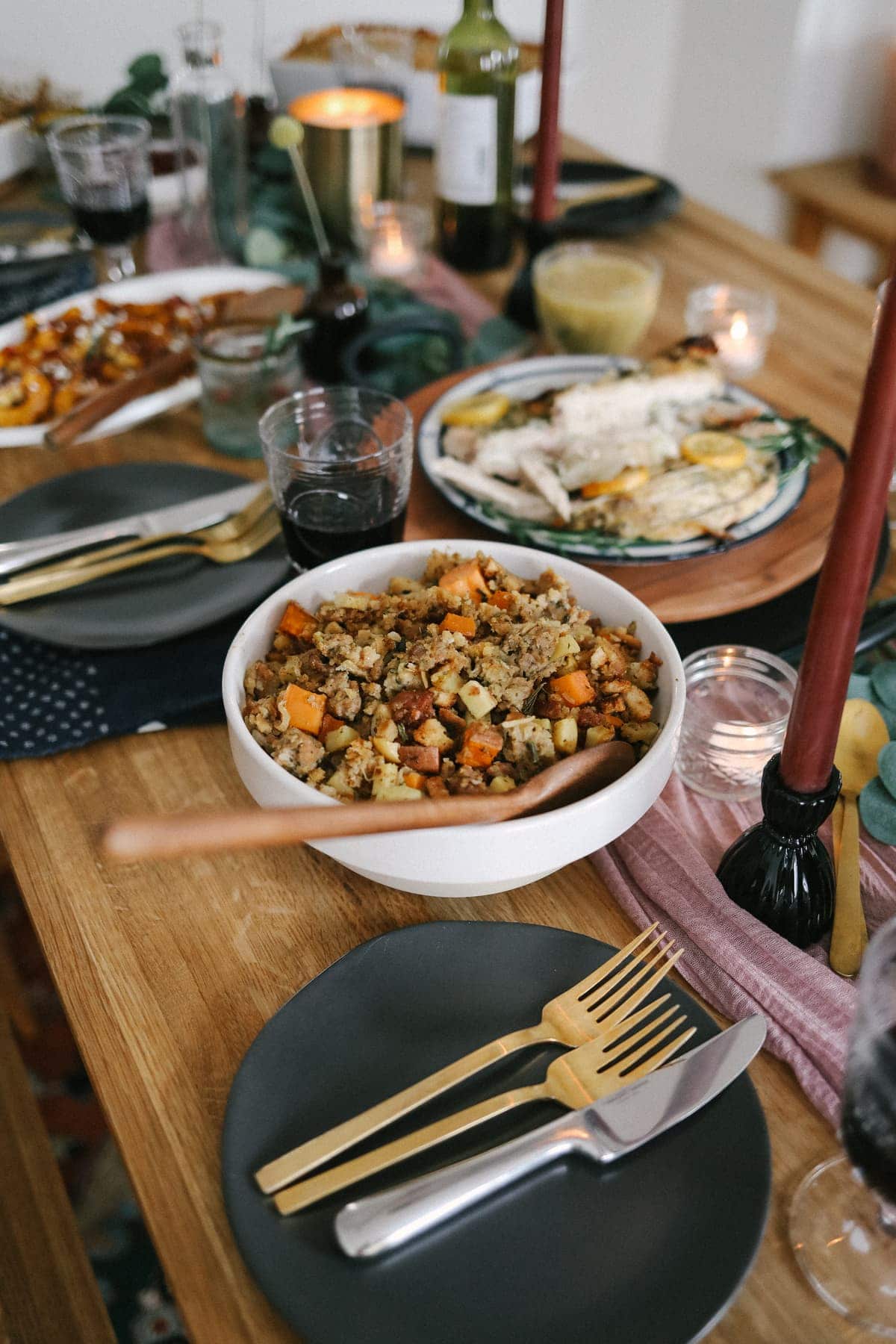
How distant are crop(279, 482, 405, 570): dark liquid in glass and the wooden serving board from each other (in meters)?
0.09

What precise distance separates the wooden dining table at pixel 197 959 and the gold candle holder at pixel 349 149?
3.70 feet

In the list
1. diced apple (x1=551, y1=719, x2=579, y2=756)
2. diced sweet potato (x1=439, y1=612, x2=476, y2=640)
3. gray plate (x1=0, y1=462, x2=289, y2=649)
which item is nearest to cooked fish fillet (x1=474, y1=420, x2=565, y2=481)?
gray plate (x1=0, y1=462, x2=289, y2=649)

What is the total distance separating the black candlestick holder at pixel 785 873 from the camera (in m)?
0.79

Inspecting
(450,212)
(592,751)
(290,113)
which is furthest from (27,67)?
(592,751)

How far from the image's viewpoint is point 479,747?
0.81 m

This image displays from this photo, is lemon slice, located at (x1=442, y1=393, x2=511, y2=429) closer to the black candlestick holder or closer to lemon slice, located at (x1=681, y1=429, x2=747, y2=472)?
lemon slice, located at (x1=681, y1=429, x2=747, y2=472)

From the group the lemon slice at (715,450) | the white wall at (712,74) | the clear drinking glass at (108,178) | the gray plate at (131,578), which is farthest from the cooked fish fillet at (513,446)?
the white wall at (712,74)

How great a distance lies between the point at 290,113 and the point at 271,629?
51.0 inches

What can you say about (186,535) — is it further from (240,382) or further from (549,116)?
(549,116)

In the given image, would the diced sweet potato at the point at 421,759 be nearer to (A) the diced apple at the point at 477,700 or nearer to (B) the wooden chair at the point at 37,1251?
(A) the diced apple at the point at 477,700

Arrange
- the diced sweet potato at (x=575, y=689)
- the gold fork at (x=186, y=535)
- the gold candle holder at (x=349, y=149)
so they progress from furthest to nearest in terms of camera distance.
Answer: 1. the gold candle holder at (x=349, y=149)
2. the gold fork at (x=186, y=535)
3. the diced sweet potato at (x=575, y=689)

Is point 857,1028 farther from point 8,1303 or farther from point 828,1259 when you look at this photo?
point 8,1303

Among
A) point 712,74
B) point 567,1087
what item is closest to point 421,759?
point 567,1087

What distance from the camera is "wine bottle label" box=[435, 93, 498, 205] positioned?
1.66 m
